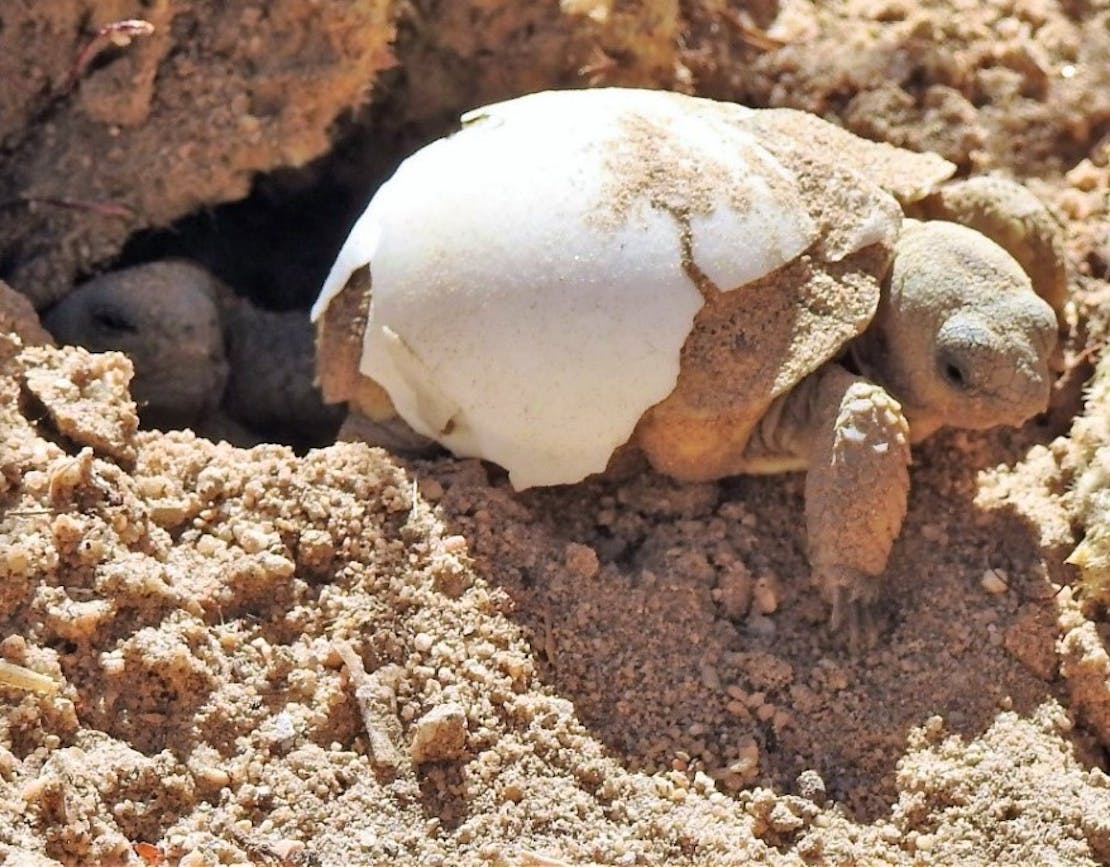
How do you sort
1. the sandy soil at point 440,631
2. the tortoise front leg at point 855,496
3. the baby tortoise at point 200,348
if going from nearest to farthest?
the sandy soil at point 440,631, the tortoise front leg at point 855,496, the baby tortoise at point 200,348

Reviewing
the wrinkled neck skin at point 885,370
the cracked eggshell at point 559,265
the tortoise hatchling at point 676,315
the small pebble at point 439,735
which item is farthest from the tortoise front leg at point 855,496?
the small pebble at point 439,735

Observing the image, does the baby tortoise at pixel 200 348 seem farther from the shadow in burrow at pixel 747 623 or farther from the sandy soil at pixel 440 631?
the shadow in burrow at pixel 747 623

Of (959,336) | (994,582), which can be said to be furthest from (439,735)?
(959,336)

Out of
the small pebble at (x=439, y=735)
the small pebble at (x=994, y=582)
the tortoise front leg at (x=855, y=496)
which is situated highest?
the tortoise front leg at (x=855, y=496)

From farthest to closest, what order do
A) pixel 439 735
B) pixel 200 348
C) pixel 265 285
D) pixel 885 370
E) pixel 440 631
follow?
pixel 265 285
pixel 200 348
pixel 885 370
pixel 440 631
pixel 439 735

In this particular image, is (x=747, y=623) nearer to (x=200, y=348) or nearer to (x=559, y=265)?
(x=559, y=265)

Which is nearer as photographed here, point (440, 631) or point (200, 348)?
point (440, 631)

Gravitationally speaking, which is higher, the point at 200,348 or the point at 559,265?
the point at 559,265
